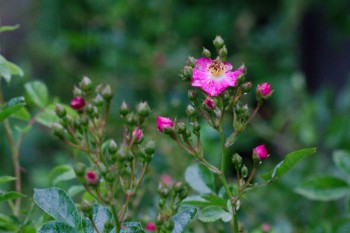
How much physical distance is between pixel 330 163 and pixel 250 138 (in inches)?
23.4

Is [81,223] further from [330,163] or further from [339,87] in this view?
[339,87]

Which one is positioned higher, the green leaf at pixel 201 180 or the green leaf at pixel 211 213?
the green leaf at pixel 201 180

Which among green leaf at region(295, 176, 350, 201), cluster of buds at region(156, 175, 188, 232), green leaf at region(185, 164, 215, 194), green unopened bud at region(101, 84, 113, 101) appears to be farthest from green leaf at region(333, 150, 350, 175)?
green unopened bud at region(101, 84, 113, 101)

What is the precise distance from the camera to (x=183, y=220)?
0.76 m

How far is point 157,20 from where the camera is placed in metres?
2.69

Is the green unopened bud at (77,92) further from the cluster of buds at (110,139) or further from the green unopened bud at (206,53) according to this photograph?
the green unopened bud at (206,53)

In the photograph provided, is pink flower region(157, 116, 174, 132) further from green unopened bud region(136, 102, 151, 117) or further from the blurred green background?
the blurred green background

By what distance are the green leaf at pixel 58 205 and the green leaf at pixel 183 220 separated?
0.38 ft

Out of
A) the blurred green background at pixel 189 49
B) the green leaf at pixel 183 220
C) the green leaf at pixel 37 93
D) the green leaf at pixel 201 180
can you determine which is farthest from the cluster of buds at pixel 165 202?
the blurred green background at pixel 189 49

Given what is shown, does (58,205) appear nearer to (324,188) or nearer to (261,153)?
(261,153)

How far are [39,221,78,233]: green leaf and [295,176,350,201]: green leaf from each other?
50 centimetres

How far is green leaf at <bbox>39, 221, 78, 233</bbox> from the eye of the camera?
27.7 inches

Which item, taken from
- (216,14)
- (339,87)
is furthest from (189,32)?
(339,87)

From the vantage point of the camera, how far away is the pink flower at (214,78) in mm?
743
